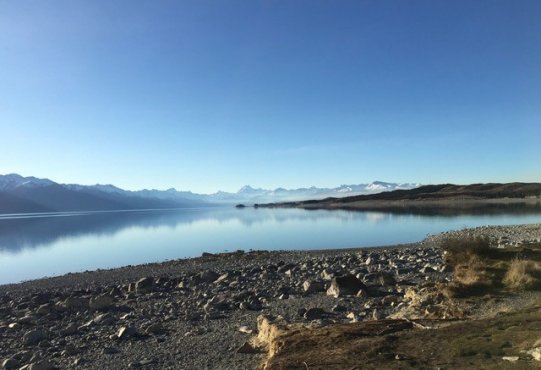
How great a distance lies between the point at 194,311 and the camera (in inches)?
573

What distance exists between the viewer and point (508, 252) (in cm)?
1797

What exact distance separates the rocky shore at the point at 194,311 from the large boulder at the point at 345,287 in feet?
0.11

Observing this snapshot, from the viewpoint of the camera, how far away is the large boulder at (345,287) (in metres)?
14.8

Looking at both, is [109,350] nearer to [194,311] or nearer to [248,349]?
[248,349]

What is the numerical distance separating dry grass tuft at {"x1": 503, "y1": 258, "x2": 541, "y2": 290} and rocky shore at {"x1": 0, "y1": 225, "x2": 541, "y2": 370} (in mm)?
2194

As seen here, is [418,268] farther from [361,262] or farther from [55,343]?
[55,343]

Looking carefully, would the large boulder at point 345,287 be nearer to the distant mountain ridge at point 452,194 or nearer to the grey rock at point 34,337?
the grey rock at point 34,337

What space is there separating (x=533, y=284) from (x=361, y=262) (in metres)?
11.8

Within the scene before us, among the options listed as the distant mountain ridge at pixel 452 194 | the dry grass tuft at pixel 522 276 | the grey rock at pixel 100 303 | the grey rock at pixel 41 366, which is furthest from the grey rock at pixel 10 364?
the distant mountain ridge at pixel 452 194

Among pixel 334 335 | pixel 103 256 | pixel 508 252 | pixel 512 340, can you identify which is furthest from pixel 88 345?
pixel 103 256

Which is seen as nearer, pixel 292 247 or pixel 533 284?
pixel 533 284

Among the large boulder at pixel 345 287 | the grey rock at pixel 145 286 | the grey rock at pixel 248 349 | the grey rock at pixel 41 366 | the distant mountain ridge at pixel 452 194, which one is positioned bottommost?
the grey rock at pixel 145 286

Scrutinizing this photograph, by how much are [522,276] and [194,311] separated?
946 centimetres

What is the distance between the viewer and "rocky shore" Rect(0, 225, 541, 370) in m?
10.2
